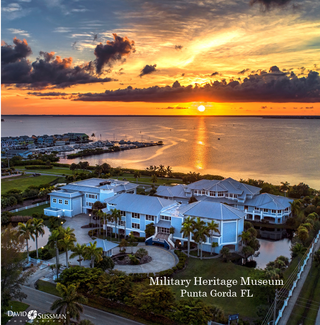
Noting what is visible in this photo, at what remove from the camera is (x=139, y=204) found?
163 ft

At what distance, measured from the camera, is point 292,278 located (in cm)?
3338

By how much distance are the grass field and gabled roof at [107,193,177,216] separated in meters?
39.9

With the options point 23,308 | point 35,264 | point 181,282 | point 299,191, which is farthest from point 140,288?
point 299,191


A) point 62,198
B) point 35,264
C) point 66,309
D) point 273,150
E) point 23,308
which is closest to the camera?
point 66,309

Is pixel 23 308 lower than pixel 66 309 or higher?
lower

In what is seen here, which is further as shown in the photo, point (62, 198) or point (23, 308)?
point (62, 198)

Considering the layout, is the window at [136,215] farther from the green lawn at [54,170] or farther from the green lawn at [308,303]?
the green lawn at [54,170]

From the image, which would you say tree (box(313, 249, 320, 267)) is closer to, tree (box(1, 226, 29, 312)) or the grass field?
tree (box(1, 226, 29, 312))

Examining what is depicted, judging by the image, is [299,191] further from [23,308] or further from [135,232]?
[23,308]

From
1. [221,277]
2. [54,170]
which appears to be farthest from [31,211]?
[54,170]

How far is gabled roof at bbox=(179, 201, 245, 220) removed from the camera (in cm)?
4312

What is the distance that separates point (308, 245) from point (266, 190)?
26.2 meters

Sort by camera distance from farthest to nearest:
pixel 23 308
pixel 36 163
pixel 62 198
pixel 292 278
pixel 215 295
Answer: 1. pixel 36 163
2. pixel 62 198
3. pixel 292 278
4. pixel 215 295
5. pixel 23 308

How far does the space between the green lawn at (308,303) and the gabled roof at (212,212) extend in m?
12.4
